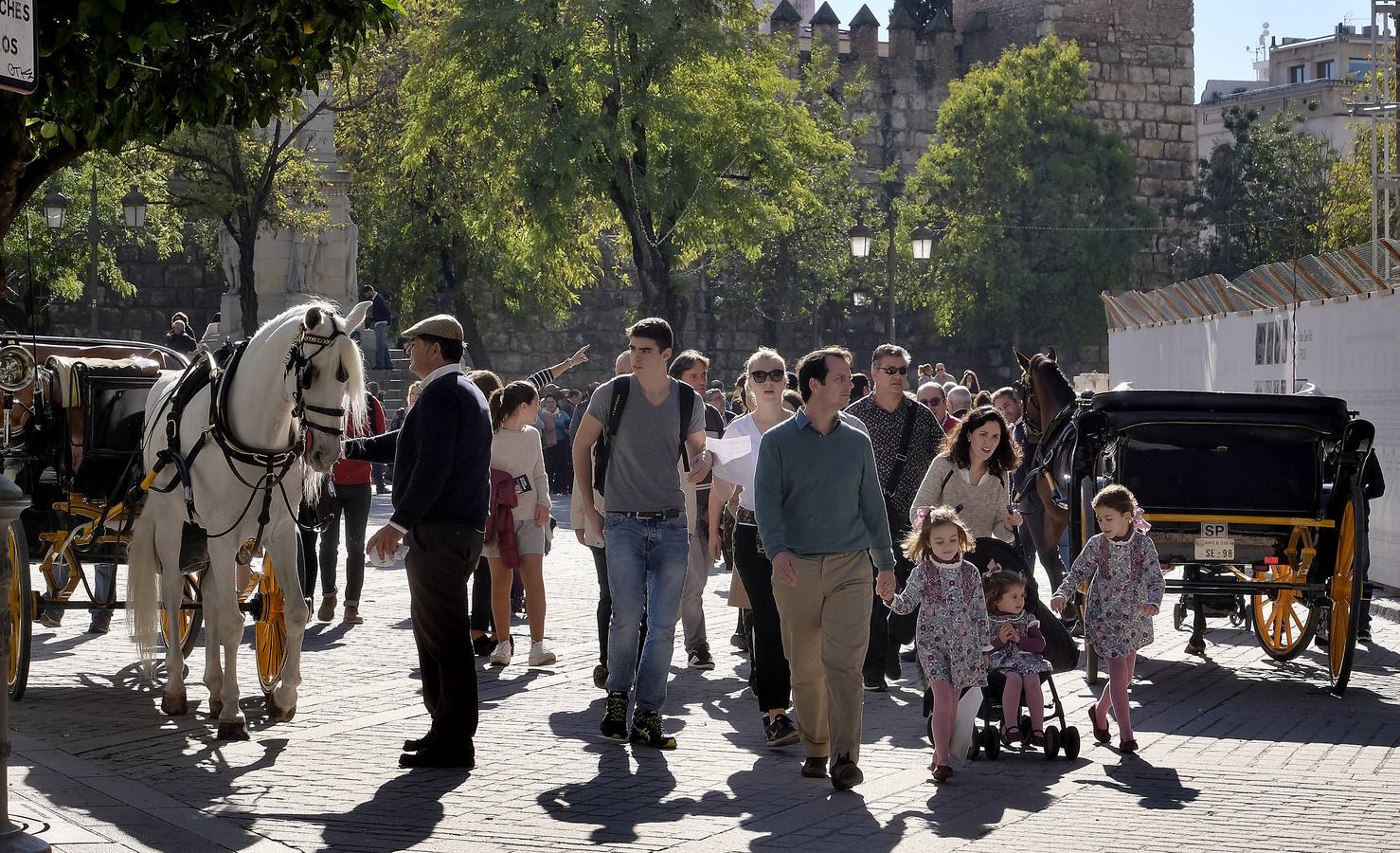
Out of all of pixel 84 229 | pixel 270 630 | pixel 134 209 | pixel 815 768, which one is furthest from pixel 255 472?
pixel 84 229

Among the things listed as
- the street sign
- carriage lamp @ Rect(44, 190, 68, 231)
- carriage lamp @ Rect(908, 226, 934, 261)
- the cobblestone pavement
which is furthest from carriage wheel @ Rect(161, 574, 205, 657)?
carriage lamp @ Rect(908, 226, 934, 261)

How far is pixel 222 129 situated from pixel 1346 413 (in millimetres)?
22929

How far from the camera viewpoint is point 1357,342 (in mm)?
16516

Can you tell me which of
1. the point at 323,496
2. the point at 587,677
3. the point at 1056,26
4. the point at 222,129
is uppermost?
the point at 1056,26

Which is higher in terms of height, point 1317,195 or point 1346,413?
point 1317,195

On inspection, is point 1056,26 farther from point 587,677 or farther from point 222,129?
point 587,677

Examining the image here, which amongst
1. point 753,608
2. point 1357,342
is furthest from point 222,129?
point 753,608

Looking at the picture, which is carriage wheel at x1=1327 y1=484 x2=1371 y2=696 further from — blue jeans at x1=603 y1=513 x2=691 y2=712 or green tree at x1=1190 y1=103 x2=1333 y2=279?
green tree at x1=1190 y1=103 x2=1333 y2=279

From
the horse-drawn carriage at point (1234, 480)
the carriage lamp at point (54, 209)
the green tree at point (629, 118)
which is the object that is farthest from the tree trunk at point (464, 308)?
the horse-drawn carriage at point (1234, 480)

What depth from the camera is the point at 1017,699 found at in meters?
8.71

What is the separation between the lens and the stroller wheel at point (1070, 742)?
862 centimetres

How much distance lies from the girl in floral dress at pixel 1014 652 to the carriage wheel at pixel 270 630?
131 inches

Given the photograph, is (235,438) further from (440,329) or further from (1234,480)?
(1234,480)

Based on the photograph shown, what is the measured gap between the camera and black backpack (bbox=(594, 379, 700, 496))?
9211 mm
